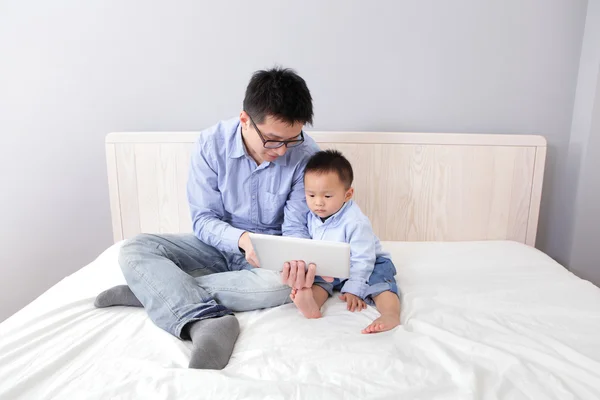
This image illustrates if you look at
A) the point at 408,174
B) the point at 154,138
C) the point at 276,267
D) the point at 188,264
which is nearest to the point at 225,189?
the point at 188,264

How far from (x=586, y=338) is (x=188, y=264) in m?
0.93

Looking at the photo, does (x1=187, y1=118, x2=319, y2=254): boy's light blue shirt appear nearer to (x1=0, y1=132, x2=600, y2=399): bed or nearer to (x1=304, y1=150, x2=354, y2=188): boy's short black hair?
(x1=304, y1=150, x2=354, y2=188): boy's short black hair

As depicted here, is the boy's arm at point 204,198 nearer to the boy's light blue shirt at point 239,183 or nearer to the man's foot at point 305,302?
the boy's light blue shirt at point 239,183

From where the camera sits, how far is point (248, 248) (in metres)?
1.07

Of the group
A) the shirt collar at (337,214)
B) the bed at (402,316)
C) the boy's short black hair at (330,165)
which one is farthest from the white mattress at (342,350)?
the boy's short black hair at (330,165)

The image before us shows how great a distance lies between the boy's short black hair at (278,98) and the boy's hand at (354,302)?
444 mm

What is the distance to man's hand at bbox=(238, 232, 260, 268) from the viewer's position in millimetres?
1021

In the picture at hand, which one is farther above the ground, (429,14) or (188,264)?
(429,14)

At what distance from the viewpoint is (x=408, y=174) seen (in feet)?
4.84

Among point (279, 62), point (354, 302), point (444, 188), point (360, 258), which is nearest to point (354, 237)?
point (360, 258)

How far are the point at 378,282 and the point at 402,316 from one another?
0.37ft

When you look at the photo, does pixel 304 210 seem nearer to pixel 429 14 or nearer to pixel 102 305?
pixel 102 305

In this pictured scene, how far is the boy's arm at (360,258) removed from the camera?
106 cm

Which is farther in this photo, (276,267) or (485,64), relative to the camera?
(485,64)
